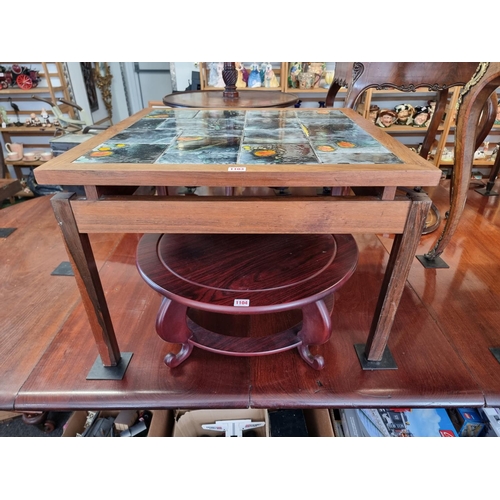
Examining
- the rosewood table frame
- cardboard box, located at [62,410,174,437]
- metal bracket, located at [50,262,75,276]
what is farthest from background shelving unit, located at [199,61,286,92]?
cardboard box, located at [62,410,174,437]

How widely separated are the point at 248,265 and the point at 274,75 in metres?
2.57

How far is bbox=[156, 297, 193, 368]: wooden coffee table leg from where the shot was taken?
830 millimetres

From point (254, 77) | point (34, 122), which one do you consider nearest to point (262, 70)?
point (254, 77)

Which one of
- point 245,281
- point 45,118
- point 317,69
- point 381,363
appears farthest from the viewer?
point 45,118

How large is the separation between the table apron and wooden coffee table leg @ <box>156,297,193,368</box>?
241 mm

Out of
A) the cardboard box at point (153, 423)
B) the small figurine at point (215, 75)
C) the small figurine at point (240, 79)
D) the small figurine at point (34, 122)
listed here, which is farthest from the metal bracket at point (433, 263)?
the small figurine at point (34, 122)

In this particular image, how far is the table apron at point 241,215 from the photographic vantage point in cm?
64

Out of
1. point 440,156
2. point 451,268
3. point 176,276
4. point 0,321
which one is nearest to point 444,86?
point 451,268

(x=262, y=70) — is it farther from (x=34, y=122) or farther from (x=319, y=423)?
(x=319, y=423)

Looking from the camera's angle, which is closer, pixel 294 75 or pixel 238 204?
pixel 238 204

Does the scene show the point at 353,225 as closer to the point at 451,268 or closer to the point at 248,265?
the point at 248,265

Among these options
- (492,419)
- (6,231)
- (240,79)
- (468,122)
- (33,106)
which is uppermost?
(468,122)

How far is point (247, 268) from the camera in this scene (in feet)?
2.79

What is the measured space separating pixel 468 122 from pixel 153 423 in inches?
52.7
